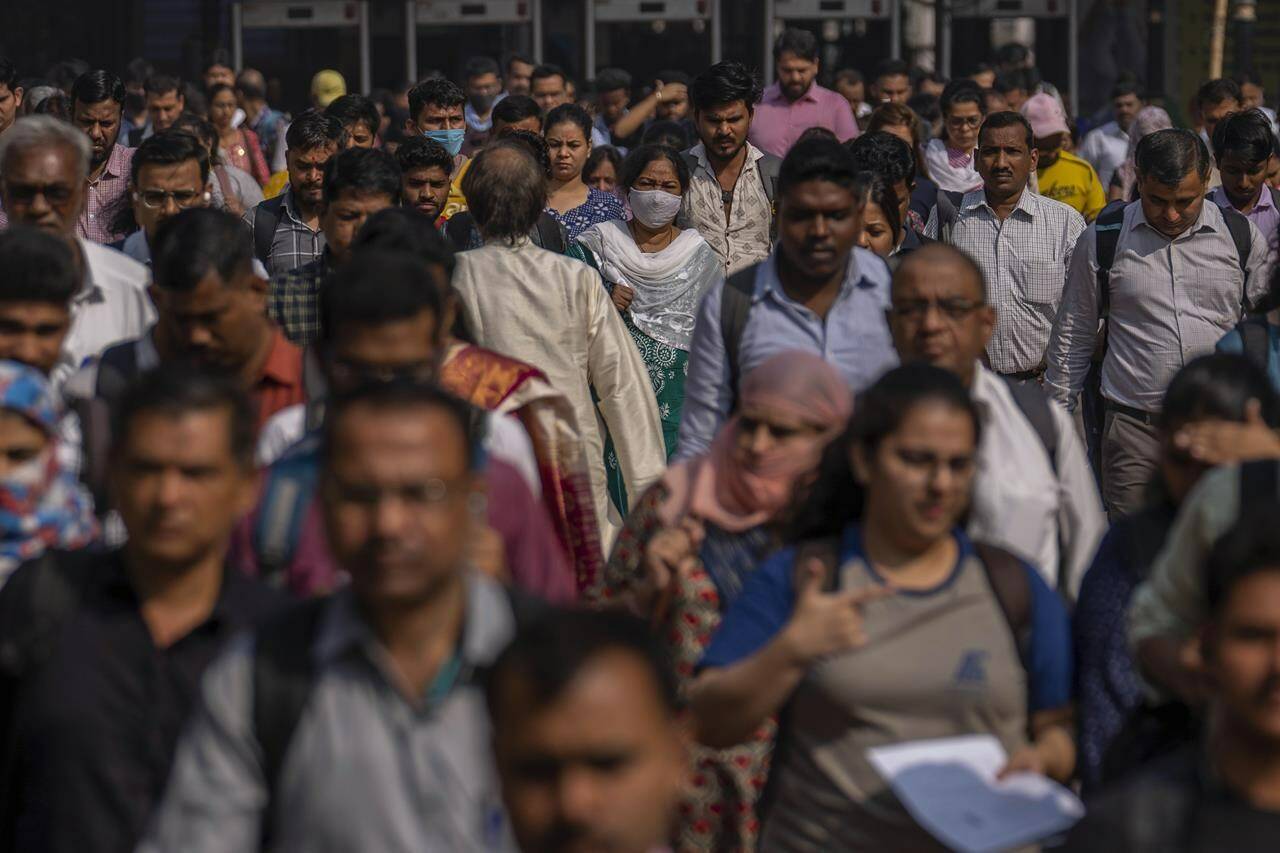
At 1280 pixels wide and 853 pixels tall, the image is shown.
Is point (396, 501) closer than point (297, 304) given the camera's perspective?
Yes

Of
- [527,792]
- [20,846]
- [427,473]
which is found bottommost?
[20,846]

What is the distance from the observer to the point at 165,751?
3760 millimetres

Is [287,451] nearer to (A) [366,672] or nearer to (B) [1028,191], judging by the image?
(A) [366,672]

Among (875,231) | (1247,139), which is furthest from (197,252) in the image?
(1247,139)

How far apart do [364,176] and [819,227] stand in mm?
2169

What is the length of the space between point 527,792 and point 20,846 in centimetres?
123

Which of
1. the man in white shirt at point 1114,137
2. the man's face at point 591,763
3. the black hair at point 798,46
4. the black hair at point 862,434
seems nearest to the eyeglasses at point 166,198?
the black hair at point 862,434

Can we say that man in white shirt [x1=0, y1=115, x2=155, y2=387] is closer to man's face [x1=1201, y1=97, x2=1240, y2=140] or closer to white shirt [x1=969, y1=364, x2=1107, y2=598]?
white shirt [x1=969, y1=364, x2=1107, y2=598]

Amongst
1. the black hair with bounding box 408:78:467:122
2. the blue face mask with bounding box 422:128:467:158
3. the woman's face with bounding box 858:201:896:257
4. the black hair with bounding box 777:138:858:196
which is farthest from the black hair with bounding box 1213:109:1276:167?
the black hair with bounding box 777:138:858:196

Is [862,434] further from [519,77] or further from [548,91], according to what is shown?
[519,77]

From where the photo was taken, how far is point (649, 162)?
962 centimetres

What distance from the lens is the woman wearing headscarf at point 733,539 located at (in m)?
4.67

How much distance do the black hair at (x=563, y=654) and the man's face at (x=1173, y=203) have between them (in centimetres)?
605

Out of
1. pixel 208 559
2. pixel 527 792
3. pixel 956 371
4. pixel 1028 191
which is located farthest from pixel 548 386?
pixel 1028 191
